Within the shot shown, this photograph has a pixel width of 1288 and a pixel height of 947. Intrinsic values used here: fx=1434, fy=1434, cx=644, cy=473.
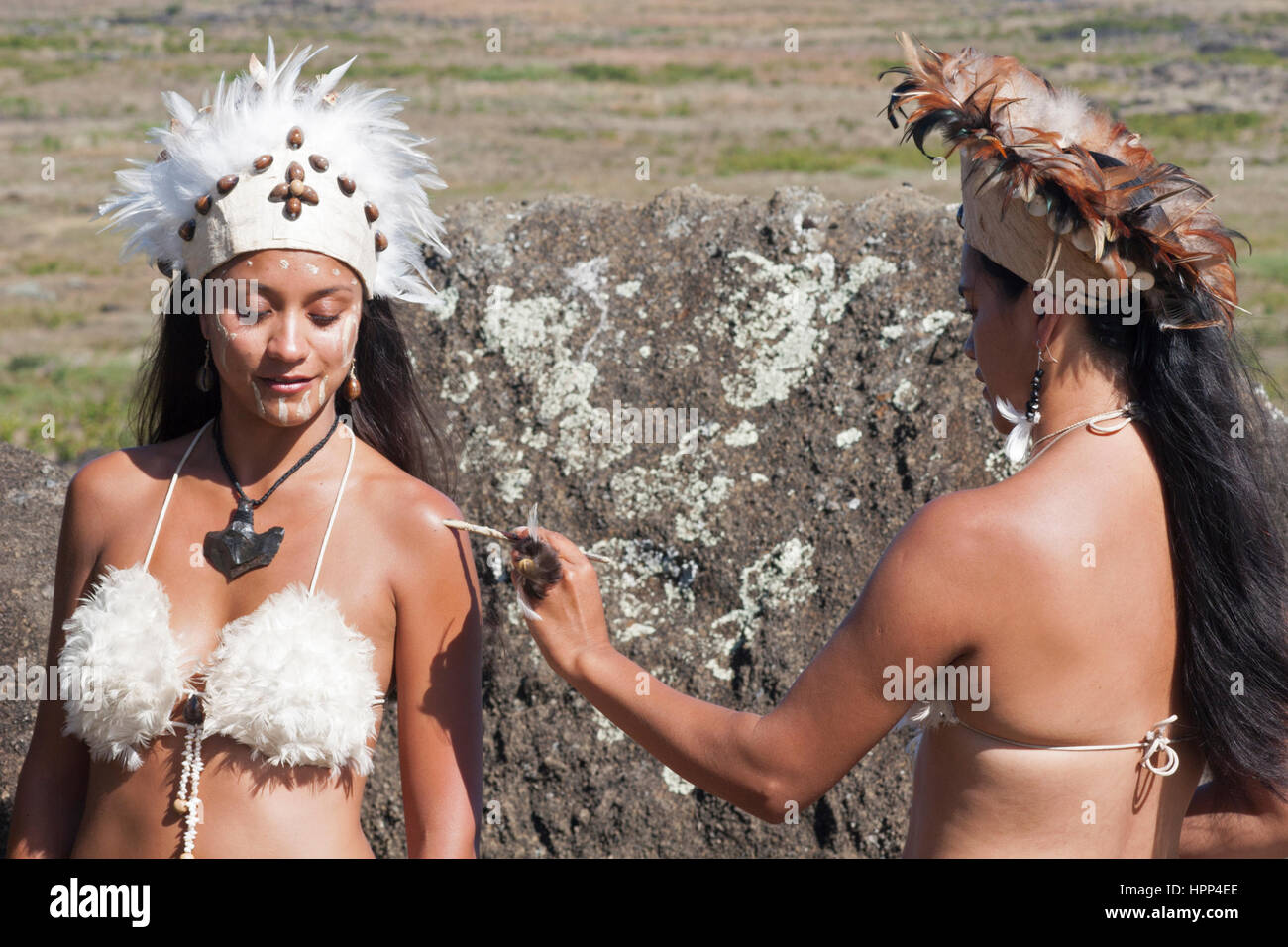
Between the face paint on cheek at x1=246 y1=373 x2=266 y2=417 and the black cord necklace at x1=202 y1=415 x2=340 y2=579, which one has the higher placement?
the face paint on cheek at x1=246 y1=373 x2=266 y2=417

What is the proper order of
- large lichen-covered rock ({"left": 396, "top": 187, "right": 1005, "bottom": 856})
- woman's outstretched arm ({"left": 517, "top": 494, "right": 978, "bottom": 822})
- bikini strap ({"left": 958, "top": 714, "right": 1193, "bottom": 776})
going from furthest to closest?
large lichen-covered rock ({"left": 396, "top": 187, "right": 1005, "bottom": 856}) → bikini strap ({"left": 958, "top": 714, "right": 1193, "bottom": 776}) → woman's outstretched arm ({"left": 517, "top": 494, "right": 978, "bottom": 822})

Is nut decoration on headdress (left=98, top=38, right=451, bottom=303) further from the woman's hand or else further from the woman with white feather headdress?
the woman's hand

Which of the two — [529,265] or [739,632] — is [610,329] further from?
[739,632]

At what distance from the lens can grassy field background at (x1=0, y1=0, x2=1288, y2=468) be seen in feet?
35.8

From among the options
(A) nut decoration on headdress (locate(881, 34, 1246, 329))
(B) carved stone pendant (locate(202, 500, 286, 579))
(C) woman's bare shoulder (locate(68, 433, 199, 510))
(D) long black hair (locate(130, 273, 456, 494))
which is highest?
(A) nut decoration on headdress (locate(881, 34, 1246, 329))

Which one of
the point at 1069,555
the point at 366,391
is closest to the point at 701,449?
the point at 366,391

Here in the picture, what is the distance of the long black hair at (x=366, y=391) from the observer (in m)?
2.78

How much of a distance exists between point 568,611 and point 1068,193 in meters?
1.04

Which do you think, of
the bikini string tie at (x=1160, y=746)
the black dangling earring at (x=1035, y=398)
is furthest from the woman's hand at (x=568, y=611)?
the bikini string tie at (x=1160, y=746)

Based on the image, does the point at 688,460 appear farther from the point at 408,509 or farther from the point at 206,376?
the point at 206,376

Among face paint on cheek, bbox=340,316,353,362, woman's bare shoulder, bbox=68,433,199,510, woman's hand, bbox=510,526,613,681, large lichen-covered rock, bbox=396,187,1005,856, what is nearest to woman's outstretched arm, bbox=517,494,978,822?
woman's hand, bbox=510,526,613,681

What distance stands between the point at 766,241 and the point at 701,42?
89.4 ft

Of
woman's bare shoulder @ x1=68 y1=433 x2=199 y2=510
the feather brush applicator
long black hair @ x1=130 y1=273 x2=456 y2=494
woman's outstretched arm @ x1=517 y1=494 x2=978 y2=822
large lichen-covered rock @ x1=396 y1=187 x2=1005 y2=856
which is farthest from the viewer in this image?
large lichen-covered rock @ x1=396 y1=187 x2=1005 y2=856

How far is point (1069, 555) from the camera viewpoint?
2.05 meters
